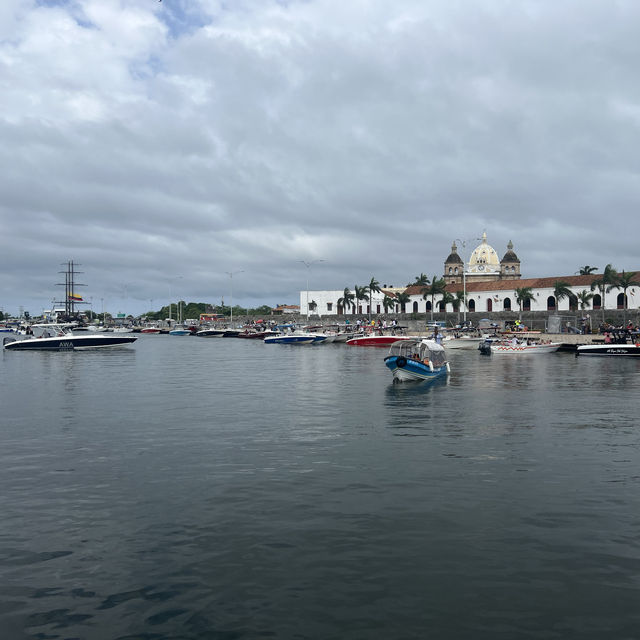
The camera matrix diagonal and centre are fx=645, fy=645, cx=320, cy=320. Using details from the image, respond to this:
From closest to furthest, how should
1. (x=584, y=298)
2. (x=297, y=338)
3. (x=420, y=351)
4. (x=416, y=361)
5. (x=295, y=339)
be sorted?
(x=416, y=361) → (x=420, y=351) → (x=295, y=339) → (x=297, y=338) → (x=584, y=298)

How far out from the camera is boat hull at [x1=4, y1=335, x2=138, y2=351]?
3691 inches

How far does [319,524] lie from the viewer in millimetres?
16375

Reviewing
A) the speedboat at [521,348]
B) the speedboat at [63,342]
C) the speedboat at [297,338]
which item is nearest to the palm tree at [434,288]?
the speedboat at [297,338]

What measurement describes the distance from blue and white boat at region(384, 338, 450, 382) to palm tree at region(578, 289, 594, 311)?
11011cm

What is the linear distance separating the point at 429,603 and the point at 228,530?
580 cm

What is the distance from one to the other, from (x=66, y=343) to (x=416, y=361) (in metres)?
62.3

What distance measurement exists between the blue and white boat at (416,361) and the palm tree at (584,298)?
11011cm

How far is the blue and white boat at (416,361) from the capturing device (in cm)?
4978

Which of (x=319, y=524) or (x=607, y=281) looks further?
(x=607, y=281)

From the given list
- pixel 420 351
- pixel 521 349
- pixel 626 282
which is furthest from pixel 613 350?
pixel 626 282

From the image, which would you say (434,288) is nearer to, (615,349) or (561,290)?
(561,290)

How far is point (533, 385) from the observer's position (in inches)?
1954

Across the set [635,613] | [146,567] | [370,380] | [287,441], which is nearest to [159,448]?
[287,441]

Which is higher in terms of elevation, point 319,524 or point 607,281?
point 607,281
